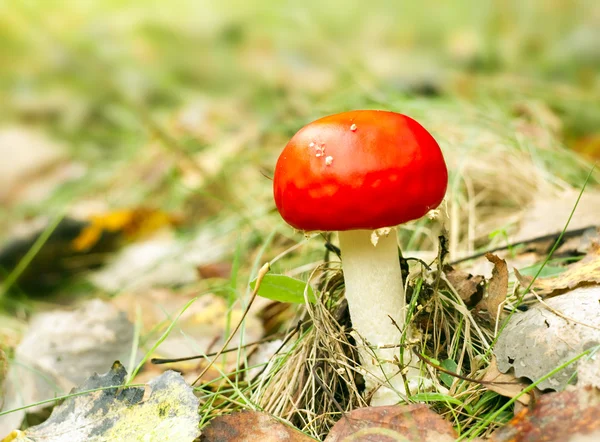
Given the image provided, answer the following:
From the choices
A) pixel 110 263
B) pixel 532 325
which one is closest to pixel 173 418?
pixel 532 325

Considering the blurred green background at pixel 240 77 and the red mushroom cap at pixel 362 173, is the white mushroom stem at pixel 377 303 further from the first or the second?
the blurred green background at pixel 240 77

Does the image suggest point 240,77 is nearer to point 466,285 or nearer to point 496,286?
point 466,285

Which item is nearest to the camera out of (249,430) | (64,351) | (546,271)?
(249,430)

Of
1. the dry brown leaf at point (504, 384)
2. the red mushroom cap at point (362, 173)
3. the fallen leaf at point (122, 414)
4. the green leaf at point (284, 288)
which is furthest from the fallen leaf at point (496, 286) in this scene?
the fallen leaf at point (122, 414)

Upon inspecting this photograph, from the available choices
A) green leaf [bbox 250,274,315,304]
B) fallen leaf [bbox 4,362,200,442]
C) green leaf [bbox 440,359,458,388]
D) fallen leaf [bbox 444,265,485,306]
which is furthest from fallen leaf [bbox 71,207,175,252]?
green leaf [bbox 440,359,458,388]

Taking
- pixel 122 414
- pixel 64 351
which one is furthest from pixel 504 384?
pixel 64 351
